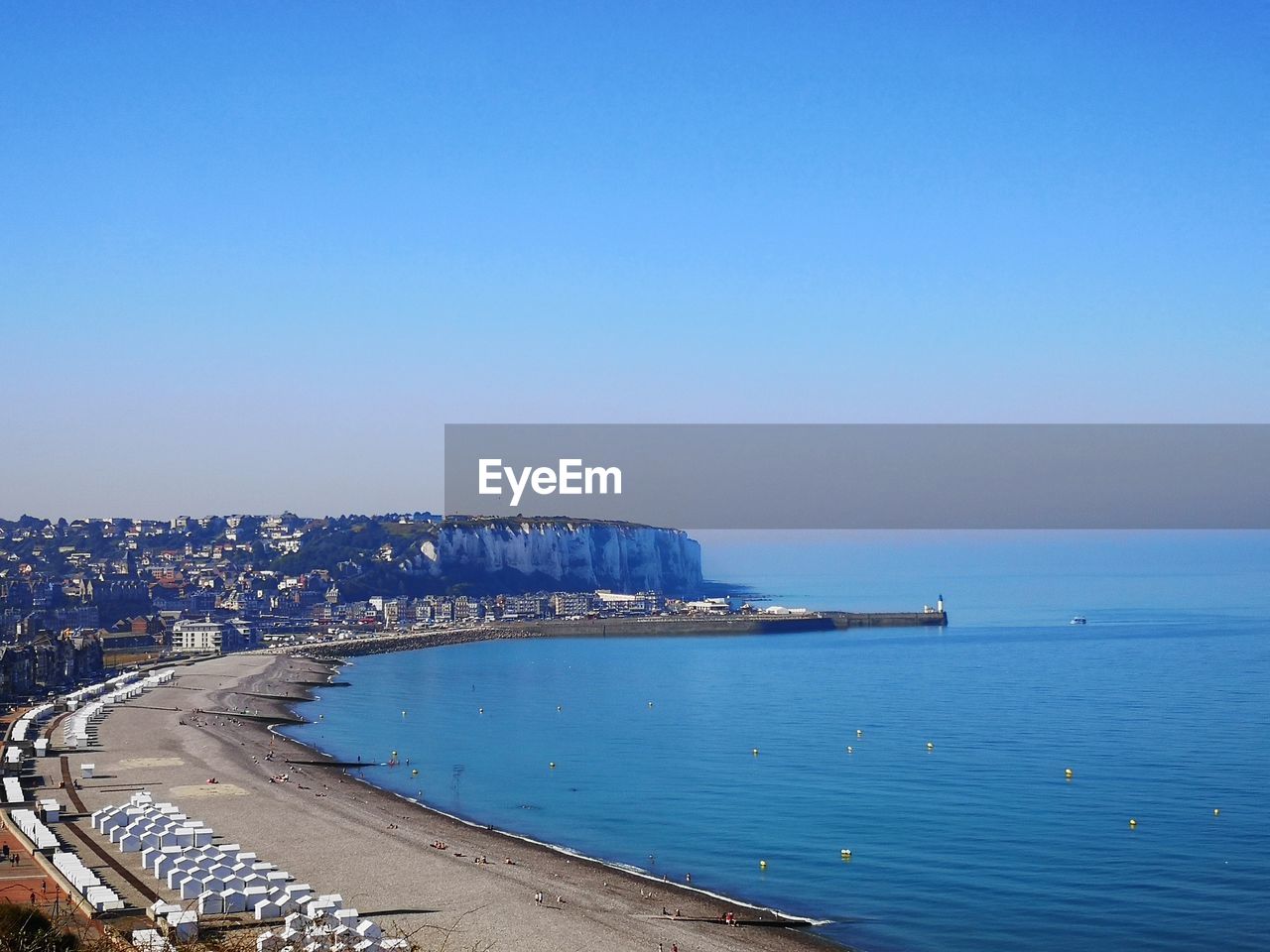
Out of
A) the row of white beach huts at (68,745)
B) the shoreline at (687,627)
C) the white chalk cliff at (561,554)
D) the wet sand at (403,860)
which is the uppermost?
the white chalk cliff at (561,554)

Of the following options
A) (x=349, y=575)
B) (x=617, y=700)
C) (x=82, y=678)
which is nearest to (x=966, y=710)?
(x=617, y=700)

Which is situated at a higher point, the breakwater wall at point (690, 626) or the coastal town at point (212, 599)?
the coastal town at point (212, 599)

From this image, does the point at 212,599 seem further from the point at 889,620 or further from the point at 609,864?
the point at 609,864

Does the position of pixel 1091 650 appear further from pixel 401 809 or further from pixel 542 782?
pixel 401 809

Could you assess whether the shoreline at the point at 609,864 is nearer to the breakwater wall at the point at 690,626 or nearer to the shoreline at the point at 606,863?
the shoreline at the point at 606,863

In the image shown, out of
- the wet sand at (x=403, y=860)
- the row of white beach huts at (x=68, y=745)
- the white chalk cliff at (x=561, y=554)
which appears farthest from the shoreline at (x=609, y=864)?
the white chalk cliff at (x=561, y=554)

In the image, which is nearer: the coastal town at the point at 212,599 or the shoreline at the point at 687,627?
the coastal town at the point at 212,599
